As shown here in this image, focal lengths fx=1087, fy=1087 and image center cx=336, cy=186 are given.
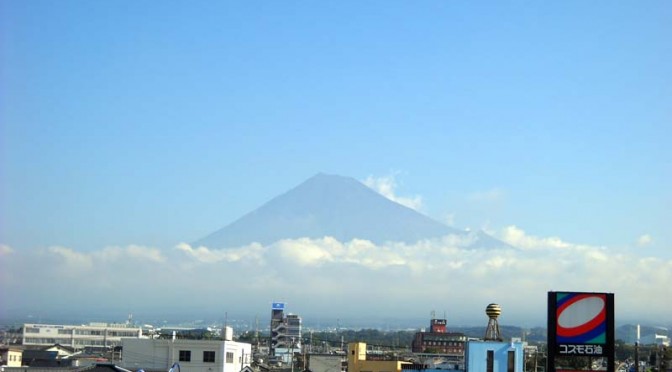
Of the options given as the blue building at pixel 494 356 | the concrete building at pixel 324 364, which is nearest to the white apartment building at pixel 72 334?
the concrete building at pixel 324 364

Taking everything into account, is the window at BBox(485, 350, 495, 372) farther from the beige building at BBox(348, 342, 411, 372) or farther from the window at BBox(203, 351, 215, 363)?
the window at BBox(203, 351, 215, 363)

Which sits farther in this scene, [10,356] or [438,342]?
[438,342]

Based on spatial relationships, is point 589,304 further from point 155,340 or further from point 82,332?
point 82,332

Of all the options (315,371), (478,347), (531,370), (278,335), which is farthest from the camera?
(278,335)

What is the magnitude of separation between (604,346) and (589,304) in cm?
141

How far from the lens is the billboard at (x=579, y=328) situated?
34.5 metres

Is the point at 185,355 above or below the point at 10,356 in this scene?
above

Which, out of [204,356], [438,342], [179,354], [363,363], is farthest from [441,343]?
[179,354]

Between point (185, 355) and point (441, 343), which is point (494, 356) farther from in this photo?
point (441, 343)

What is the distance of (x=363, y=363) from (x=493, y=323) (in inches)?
286

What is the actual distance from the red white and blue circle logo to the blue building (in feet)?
55.7

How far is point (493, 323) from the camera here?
55875 mm

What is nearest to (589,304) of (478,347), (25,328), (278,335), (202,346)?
(478,347)

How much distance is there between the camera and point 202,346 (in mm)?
54875
